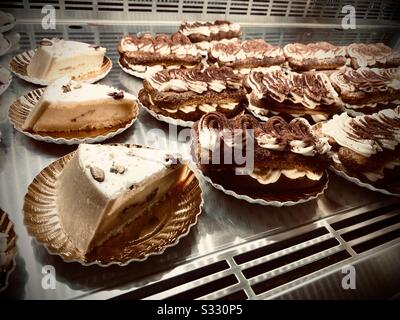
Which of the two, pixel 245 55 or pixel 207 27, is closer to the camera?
pixel 245 55

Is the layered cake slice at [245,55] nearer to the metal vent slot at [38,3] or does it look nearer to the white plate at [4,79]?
the metal vent slot at [38,3]

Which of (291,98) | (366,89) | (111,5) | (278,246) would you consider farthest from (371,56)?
(278,246)

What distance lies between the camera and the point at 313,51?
3.24 meters

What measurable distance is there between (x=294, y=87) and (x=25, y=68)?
6.07 feet

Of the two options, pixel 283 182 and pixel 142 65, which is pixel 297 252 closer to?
pixel 283 182

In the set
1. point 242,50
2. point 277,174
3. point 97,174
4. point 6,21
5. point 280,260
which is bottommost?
point 280,260

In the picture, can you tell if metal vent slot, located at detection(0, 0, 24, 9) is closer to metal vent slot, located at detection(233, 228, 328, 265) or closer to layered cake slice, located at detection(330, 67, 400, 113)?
layered cake slice, located at detection(330, 67, 400, 113)

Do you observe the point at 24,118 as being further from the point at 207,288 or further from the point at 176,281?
the point at 207,288

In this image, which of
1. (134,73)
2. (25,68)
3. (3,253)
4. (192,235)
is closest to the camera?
(3,253)

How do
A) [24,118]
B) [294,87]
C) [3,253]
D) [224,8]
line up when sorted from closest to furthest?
[3,253] < [24,118] < [294,87] < [224,8]

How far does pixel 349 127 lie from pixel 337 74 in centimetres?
96
